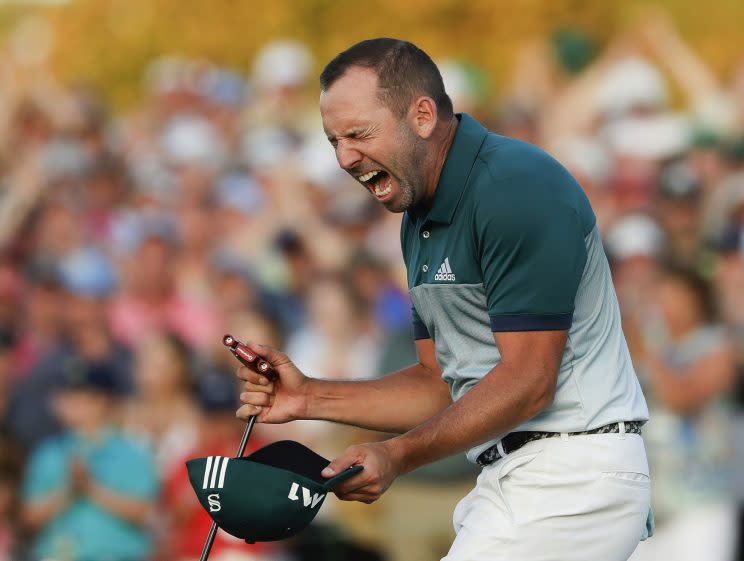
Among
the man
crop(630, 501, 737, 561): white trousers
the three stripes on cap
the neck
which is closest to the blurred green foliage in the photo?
crop(630, 501, 737, 561): white trousers

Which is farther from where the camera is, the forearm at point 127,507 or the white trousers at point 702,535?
the forearm at point 127,507

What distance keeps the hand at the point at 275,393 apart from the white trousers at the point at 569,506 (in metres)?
0.74

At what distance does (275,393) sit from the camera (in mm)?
4656

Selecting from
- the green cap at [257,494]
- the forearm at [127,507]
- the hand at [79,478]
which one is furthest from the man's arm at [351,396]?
the hand at [79,478]

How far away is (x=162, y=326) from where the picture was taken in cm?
967

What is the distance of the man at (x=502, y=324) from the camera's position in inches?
159

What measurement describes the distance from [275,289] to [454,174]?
564cm

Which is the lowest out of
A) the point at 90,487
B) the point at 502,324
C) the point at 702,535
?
the point at 702,535

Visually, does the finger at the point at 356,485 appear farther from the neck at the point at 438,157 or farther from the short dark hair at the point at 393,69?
the short dark hair at the point at 393,69

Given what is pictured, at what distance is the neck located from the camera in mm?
4410

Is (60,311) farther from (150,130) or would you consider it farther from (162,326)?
(150,130)

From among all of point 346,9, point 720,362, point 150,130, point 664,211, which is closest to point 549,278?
point 720,362

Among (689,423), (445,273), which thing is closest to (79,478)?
(689,423)

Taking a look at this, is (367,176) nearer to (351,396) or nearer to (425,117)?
(425,117)
